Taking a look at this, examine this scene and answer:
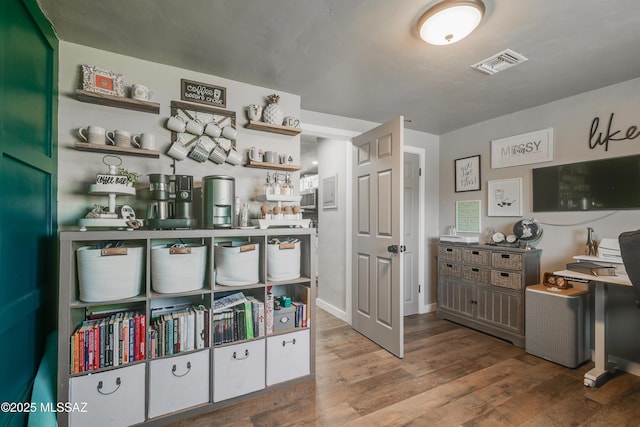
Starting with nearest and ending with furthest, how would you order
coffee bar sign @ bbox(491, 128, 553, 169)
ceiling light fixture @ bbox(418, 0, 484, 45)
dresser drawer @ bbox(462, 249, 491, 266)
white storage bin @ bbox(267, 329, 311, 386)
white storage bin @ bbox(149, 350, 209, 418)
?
ceiling light fixture @ bbox(418, 0, 484, 45) < white storage bin @ bbox(149, 350, 209, 418) < white storage bin @ bbox(267, 329, 311, 386) < coffee bar sign @ bbox(491, 128, 553, 169) < dresser drawer @ bbox(462, 249, 491, 266)

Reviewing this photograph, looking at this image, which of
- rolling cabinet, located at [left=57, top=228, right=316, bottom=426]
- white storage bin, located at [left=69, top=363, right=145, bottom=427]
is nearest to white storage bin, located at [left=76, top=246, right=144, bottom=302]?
rolling cabinet, located at [left=57, top=228, right=316, bottom=426]

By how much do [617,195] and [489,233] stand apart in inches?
43.8

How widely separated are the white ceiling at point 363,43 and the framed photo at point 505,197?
2.92 ft

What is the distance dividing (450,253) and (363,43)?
251 cm

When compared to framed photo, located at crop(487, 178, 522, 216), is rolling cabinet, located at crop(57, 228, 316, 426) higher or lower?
lower

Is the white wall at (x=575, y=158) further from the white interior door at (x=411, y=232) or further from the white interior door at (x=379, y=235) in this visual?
the white interior door at (x=379, y=235)

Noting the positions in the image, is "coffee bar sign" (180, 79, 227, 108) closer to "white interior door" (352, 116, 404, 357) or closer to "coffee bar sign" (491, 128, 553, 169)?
"white interior door" (352, 116, 404, 357)

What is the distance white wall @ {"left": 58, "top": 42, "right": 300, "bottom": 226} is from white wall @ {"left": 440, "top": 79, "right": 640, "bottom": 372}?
2.57 meters

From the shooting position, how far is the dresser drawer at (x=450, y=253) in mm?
3331

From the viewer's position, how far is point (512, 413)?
1.82 m

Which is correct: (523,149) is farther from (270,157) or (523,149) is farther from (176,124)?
(176,124)

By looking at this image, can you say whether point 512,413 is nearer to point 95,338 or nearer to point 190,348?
point 190,348

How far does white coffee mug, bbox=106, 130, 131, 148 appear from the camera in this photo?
191 cm

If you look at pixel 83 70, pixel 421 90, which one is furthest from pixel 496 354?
pixel 83 70
